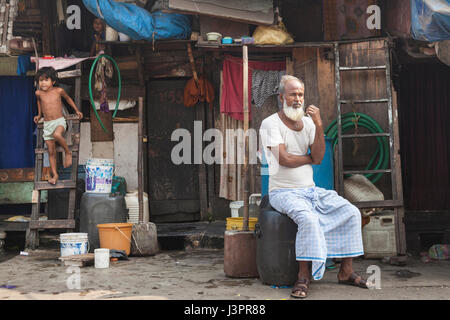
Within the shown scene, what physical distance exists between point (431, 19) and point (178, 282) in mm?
3831

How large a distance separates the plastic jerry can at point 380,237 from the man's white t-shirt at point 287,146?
6.13 ft

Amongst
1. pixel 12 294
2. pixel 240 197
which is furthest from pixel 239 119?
pixel 12 294

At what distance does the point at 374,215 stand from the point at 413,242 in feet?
4.10

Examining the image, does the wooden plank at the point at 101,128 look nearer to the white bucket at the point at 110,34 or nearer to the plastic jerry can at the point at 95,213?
the white bucket at the point at 110,34

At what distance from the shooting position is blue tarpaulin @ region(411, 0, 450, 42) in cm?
532

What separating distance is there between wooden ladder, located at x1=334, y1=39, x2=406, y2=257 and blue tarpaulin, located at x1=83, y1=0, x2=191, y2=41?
238cm

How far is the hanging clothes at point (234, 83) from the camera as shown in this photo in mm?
8062

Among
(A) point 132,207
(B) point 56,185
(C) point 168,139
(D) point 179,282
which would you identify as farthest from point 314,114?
(C) point 168,139

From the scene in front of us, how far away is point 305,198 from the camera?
4754 mm

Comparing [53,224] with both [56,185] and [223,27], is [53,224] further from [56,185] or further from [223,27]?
[223,27]

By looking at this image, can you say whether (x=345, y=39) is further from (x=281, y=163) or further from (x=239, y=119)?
(x=281, y=163)

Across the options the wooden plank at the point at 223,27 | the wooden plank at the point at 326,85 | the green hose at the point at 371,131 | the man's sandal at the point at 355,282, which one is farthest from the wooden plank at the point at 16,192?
the man's sandal at the point at 355,282

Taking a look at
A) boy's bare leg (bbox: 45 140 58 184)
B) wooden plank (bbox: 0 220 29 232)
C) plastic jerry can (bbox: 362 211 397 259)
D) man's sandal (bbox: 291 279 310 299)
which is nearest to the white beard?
man's sandal (bbox: 291 279 310 299)

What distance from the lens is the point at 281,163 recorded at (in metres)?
4.84
